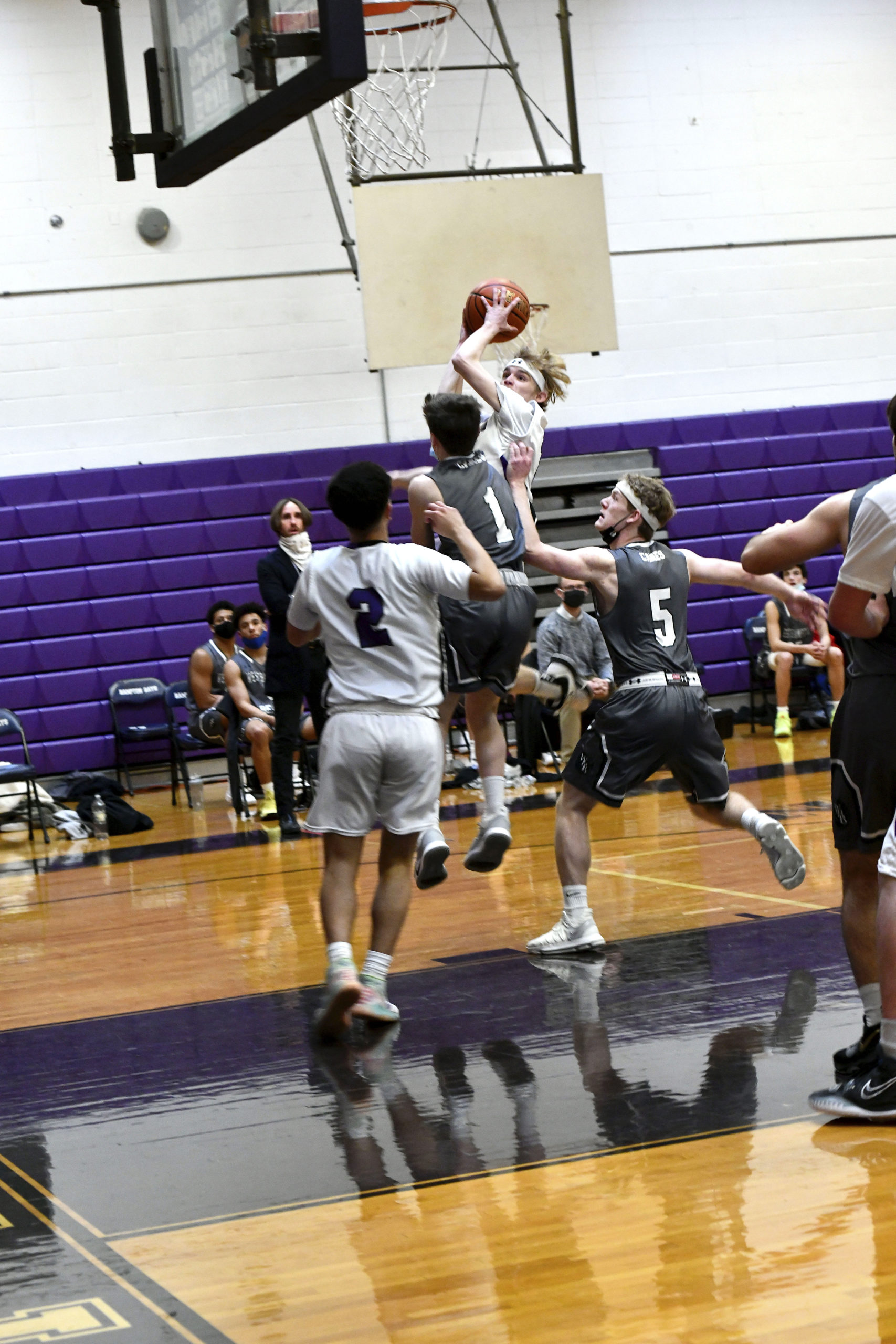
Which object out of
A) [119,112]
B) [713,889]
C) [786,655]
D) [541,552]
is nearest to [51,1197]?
[541,552]

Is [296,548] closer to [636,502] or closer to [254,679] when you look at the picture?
[254,679]

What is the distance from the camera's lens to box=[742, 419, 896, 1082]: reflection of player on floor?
3.54 m

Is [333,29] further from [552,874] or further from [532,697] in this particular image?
[532,697]

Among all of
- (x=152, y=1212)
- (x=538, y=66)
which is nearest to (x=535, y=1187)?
(x=152, y=1212)

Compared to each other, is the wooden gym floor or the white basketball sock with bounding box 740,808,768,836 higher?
the white basketball sock with bounding box 740,808,768,836

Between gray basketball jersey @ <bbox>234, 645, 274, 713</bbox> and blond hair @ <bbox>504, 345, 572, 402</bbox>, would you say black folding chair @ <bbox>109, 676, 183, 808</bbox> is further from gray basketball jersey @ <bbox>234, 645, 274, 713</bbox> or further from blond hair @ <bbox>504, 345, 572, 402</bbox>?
blond hair @ <bbox>504, 345, 572, 402</bbox>

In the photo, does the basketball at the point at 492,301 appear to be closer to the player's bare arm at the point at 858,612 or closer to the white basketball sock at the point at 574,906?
the white basketball sock at the point at 574,906

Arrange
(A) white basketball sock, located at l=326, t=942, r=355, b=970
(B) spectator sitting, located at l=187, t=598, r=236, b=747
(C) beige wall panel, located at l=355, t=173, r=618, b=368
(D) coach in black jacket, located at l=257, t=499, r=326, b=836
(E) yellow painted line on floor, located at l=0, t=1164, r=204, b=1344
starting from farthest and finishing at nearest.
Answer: (C) beige wall panel, located at l=355, t=173, r=618, b=368
(B) spectator sitting, located at l=187, t=598, r=236, b=747
(D) coach in black jacket, located at l=257, t=499, r=326, b=836
(A) white basketball sock, located at l=326, t=942, r=355, b=970
(E) yellow painted line on floor, located at l=0, t=1164, r=204, b=1344

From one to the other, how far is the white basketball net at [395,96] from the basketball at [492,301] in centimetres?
653

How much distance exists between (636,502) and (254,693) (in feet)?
19.6

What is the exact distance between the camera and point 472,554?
14.8 ft


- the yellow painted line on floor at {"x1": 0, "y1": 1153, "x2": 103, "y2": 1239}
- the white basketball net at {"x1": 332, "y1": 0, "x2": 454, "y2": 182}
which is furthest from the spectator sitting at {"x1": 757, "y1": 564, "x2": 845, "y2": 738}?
the yellow painted line on floor at {"x1": 0, "y1": 1153, "x2": 103, "y2": 1239}

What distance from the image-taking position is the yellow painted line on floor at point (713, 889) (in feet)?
19.5

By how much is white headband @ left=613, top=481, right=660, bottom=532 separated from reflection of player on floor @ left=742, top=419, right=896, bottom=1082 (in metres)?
1.62
